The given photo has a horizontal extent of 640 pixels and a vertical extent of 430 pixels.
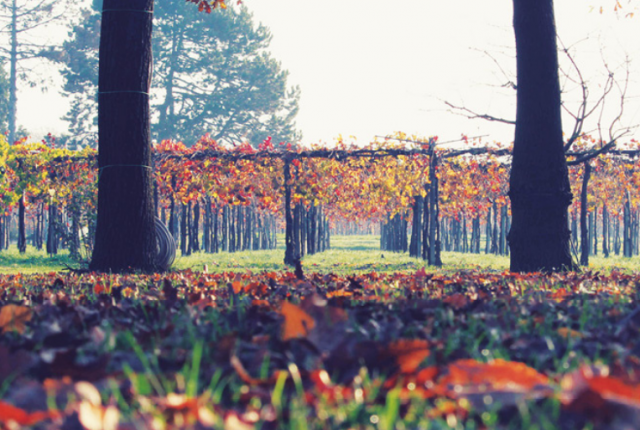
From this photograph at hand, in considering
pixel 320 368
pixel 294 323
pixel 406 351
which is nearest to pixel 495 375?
pixel 406 351

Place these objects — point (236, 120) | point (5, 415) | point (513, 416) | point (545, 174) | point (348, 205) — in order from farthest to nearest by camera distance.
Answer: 1. point (236, 120)
2. point (348, 205)
3. point (545, 174)
4. point (513, 416)
5. point (5, 415)

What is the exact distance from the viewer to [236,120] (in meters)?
47.9

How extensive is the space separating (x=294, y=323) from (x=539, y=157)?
19.5 ft

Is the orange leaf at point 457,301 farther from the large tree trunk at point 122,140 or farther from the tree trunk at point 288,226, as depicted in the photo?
the tree trunk at point 288,226

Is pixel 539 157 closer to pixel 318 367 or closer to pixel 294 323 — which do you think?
pixel 294 323

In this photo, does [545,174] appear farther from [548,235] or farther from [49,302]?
[49,302]

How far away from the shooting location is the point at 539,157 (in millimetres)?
6953

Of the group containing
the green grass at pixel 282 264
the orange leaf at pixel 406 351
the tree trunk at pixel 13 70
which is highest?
the tree trunk at pixel 13 70

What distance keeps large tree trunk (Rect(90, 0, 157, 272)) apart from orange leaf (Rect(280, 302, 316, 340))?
529 centimetres

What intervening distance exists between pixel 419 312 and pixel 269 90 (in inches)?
1881

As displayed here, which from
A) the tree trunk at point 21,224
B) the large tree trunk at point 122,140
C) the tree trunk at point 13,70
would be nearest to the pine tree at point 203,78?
the tree trunk at point 13,70

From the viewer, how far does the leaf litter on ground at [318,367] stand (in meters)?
1.14

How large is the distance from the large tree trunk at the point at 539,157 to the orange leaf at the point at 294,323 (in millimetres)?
5822

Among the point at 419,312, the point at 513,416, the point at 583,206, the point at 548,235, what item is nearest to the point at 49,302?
the point at 419,312
